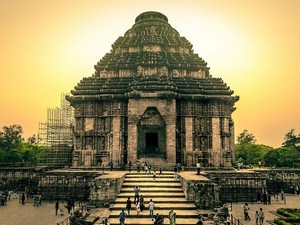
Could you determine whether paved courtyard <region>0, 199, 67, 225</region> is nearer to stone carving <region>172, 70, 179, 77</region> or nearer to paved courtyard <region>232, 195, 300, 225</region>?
paved courtyard <region>232, 195, 300, 225</region>

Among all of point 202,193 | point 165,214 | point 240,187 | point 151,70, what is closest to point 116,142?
point 151,70

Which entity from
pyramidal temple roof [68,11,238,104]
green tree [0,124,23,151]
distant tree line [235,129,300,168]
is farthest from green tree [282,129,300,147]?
green tree [0,124,23,151]

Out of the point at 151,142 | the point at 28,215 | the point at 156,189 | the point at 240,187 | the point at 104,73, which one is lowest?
the point at 28,215

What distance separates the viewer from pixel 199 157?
25547mm

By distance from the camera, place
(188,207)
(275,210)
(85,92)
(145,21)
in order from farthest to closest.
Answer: (145,21), (85,92), (275,210), (188,207)

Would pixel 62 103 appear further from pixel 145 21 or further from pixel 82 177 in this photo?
pixel 82 177

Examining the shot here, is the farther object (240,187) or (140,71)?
(140,71)

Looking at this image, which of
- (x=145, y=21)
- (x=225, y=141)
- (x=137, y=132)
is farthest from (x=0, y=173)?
(x=145, y=21)

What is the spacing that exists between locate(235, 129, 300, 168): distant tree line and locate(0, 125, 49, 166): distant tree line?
3613 cm

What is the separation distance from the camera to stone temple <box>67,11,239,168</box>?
25297mm

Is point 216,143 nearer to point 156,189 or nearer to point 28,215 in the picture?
point 156,189

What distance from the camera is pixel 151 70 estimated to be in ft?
97.9

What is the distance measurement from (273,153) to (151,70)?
85.3 feet

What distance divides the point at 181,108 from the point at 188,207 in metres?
13.2
